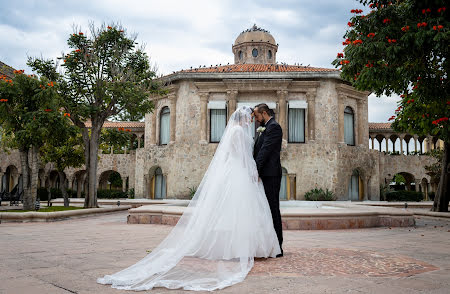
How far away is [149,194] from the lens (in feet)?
85.3

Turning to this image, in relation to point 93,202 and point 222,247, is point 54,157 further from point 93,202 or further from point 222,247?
point 222,247

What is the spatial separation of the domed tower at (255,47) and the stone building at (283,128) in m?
5.57

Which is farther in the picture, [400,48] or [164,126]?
[164,126]

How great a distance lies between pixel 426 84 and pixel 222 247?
22.8 feet

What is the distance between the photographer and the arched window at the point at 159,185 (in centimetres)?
2592

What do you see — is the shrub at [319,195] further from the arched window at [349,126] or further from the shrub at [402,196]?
the shrub at [402,196]

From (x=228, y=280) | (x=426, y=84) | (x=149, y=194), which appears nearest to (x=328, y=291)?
(x=228, y=280)

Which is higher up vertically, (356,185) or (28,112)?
(28,112)

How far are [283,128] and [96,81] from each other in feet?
38.1

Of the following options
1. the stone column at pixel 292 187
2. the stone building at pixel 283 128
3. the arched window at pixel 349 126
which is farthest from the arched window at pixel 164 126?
the arched window at pixel 349 126

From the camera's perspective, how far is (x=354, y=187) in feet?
83.5

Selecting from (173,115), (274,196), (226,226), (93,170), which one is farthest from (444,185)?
(173,115)

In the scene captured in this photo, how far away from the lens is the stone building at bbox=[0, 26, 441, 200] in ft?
77.2

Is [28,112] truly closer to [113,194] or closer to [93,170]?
[93,170]
